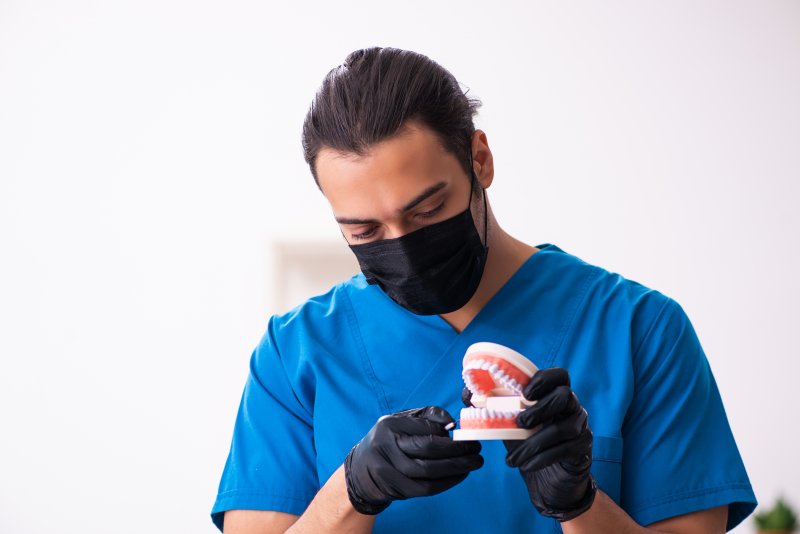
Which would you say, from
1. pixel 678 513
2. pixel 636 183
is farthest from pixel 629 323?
pixel 636 183

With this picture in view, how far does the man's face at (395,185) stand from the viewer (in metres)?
1.11

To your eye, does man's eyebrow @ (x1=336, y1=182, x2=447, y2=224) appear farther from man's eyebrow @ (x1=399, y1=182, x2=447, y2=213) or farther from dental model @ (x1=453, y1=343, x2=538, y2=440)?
dental model @ (x1=453, y1=343, x2=538, y2=440)

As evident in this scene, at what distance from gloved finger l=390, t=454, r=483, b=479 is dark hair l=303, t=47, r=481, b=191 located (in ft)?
1.29

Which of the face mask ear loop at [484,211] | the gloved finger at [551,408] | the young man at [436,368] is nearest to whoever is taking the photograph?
the gloved finger at [551,408]

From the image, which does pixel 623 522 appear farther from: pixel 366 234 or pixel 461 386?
pixel 366 234

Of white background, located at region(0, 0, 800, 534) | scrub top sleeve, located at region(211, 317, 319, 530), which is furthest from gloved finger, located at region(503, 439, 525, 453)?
white background, located at region(0, 0, 800, 534)

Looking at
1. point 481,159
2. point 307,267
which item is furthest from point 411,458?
point 307,267

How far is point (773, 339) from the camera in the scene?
9.84ft

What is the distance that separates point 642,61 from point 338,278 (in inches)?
52.3

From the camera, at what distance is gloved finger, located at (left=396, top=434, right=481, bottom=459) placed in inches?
38.8

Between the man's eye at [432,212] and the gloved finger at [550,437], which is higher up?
the man's eye at [432,212]

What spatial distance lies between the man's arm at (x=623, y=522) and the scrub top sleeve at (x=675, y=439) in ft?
0.06

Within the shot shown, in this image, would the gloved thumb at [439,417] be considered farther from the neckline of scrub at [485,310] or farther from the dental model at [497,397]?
the neckline of scrub at [485,310]

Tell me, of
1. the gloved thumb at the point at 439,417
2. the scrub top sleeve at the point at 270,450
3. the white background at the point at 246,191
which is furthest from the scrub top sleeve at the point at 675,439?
the white background at the point at 246,191
